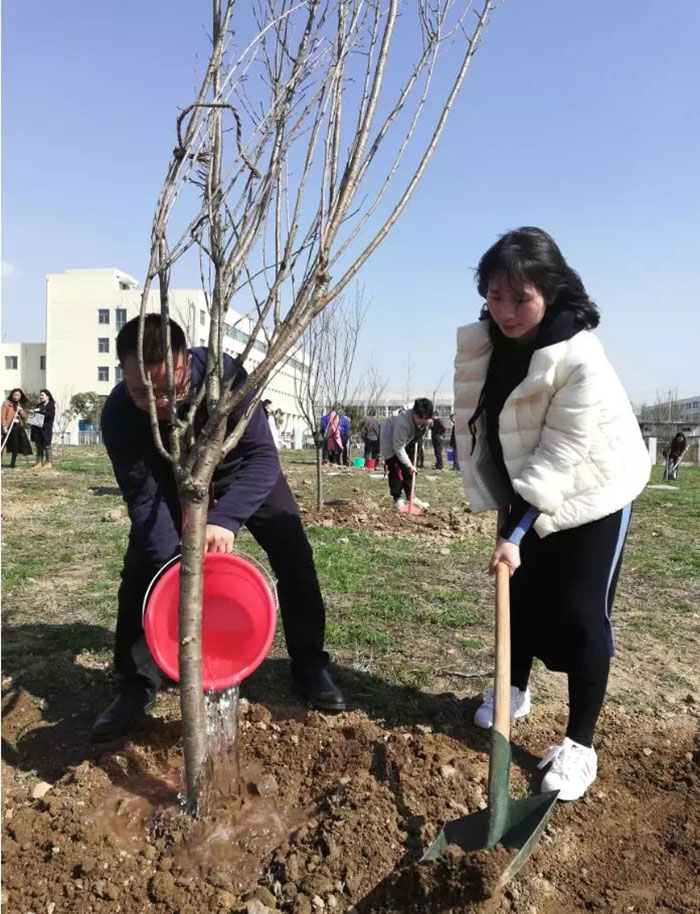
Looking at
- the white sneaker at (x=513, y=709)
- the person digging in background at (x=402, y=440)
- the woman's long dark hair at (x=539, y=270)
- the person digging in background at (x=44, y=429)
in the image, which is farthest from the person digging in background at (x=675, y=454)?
the woman's long dark hair at (x=539, y=270)

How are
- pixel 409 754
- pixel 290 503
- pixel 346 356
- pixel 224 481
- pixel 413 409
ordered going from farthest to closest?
pixel 346 356 → pixel 413 409 → pixel 290 503 → pixel 224 481 → pixel 409 754

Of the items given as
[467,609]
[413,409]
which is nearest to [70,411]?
[413,409]

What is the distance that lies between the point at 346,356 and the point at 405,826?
1011 centimetres

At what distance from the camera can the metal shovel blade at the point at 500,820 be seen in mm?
1919

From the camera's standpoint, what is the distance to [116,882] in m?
1.84

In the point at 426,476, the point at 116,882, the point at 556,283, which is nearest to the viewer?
the point at 116,882

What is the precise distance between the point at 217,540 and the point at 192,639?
441 mm

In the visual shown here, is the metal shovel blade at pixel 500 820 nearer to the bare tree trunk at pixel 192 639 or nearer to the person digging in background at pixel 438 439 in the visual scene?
the bare tree trunk at pixel 192 639

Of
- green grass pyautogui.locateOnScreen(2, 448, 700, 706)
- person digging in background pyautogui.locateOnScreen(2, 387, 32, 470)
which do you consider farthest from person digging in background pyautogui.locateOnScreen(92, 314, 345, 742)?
person digging in background pyautogui.locateOnScreen(2, 387, 32, 470)

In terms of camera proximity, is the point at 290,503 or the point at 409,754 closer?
the point at 409,754

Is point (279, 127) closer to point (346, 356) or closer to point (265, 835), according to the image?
point (265, 835)

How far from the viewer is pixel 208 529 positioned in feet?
7.72

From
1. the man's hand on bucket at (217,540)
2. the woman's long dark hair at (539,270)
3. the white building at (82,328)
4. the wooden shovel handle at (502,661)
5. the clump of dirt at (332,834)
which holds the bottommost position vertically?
the clump of dirt at (332,834)

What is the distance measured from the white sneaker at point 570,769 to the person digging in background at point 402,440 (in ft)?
19.5
